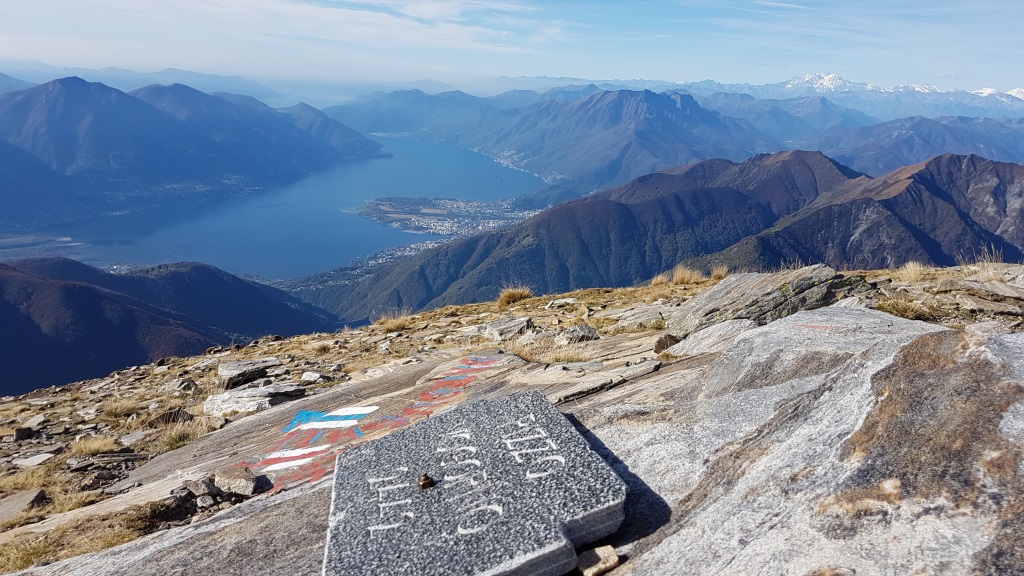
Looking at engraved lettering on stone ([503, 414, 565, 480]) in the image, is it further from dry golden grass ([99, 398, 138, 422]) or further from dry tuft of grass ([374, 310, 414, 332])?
dry tuft of grass ([374, 310, 414, 332])

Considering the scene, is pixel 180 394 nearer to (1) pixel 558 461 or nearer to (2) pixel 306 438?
(2) pixel 306 438

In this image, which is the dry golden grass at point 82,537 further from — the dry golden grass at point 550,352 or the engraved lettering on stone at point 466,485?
the dry golden grass at point 550,352

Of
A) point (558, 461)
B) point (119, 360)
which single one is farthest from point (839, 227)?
point (558, 461)

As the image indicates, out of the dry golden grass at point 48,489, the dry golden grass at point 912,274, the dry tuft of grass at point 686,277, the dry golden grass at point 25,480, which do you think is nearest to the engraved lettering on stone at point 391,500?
the dry golden grass at point 48,489

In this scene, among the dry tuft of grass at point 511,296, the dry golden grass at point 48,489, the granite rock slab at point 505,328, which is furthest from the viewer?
the dry tuft of grass at point 511,296

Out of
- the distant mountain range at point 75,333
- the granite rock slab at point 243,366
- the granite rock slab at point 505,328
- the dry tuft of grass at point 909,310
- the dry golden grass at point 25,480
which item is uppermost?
the dry tuft of grass at point 909,310

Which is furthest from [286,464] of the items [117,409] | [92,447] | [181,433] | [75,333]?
[75,333]
